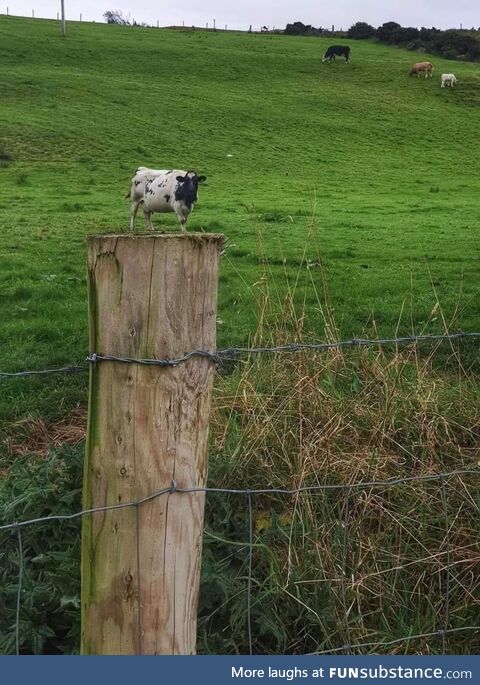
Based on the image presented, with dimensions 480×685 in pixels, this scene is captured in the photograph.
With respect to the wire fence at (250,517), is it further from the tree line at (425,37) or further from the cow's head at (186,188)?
the tree line at (425,37)

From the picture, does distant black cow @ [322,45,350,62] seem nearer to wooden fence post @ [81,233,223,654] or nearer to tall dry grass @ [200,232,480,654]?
tall dry grass @ [200,232,480,654]

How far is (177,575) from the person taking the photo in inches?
93.7

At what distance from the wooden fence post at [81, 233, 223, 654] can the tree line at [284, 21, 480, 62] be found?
6647 centimetres

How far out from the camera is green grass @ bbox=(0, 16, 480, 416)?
8586 mm

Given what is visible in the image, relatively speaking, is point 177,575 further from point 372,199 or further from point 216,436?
point 372,199

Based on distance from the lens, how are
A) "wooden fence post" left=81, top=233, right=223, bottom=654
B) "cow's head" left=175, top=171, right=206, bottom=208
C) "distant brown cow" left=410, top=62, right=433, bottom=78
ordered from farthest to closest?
"distant brown cow" left=410, top=62, right=433, bottom=78
"cow's head" left=175, top=171, right=206, bottom=208
"wooden fence post" left=81, top=233, right=223, bottom=654

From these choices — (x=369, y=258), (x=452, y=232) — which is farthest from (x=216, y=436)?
(x=452, y=232)

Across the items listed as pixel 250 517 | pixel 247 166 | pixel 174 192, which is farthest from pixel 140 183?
pixel 247 166

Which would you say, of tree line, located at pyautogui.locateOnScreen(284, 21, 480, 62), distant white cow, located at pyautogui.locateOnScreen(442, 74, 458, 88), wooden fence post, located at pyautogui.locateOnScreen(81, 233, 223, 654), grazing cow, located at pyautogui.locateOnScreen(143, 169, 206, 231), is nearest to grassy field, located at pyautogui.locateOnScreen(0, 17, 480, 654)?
wooden fence post, located at pyautogui.locateOnScreen(81, 233, 223, 654)

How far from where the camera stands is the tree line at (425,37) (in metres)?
62.7

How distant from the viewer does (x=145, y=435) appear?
2275mm

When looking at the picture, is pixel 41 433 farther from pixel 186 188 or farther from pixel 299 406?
pixel 186 188

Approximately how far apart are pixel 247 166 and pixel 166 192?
54.6ft

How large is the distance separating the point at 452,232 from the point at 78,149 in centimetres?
1763
